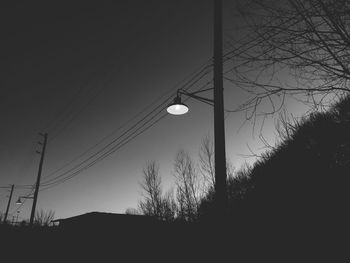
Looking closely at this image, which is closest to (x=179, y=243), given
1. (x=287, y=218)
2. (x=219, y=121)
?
(x=287, y=218)

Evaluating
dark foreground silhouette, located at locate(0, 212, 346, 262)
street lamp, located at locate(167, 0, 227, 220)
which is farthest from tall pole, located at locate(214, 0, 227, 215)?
dark foreground silhouette, located at locate(0, 212, 346, 262)

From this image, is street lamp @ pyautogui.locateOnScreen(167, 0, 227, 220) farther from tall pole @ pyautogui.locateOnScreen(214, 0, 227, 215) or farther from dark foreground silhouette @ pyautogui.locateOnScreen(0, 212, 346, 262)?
dark foreground silhouette @ pyautogui.locateOnScreen(0, 212, 346, 262)

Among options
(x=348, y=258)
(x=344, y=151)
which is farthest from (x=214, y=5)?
(x=344, y=151)

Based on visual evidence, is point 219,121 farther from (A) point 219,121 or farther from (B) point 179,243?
(B) point 179,243

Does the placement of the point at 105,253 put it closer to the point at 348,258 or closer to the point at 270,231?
the point at 270,231

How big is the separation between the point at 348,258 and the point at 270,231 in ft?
12.6

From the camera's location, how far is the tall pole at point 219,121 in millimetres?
4840

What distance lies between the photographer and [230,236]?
4754 mm

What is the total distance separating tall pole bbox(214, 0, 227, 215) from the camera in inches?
191

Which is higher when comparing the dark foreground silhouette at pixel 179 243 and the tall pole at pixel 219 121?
the tall pole at pixel 219 121

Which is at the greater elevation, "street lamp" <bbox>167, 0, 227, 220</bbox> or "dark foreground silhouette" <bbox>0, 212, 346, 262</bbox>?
"street lamp" <bbox>167, 0, 227, 220</bbox>

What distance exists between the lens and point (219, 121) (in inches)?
208

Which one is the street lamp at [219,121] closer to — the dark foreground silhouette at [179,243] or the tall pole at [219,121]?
the tall pole at [219,121]

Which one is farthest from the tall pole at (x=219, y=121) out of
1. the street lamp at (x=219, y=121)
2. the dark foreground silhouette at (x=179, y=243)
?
the dark foreground silhouette at (x=179, y=243)
